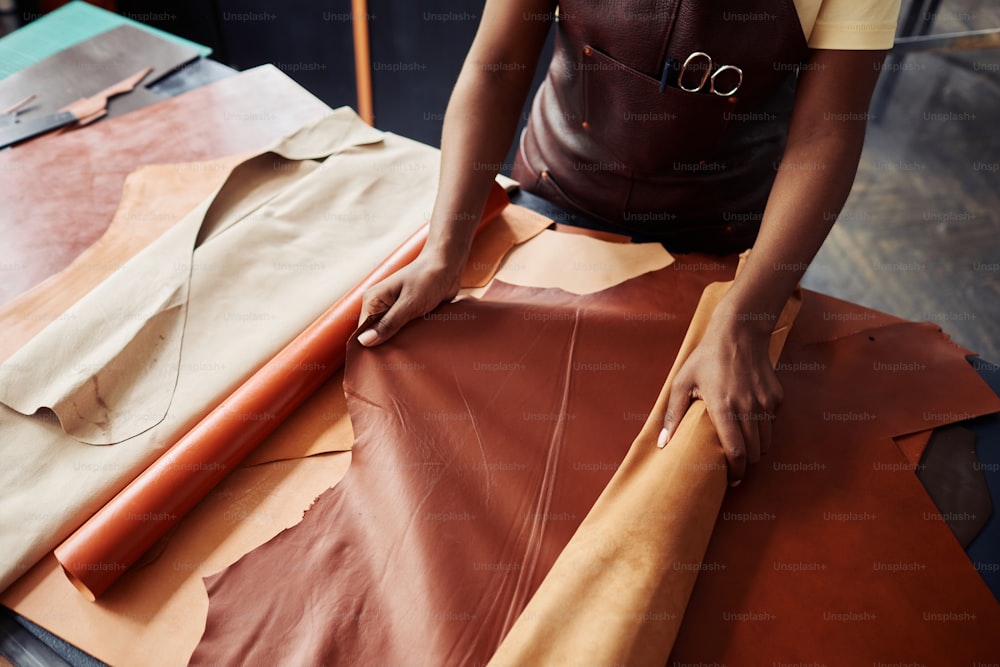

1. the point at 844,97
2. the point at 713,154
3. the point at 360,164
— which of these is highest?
the point at 844,97

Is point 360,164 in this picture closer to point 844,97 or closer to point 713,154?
point 713,154

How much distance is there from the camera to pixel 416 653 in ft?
2.99

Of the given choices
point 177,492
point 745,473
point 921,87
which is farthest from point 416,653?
point 921,87

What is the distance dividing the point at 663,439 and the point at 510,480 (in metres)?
0.26

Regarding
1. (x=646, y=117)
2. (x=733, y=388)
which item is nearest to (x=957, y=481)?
(x=733, y=388)

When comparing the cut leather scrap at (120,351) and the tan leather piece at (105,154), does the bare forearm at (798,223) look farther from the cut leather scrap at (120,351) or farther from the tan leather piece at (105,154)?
the tan leather piece at (105,154)

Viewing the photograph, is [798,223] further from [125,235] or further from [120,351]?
[125,235]

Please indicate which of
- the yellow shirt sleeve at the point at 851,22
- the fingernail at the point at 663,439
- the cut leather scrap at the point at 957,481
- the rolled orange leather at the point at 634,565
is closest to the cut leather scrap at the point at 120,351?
the rolled orange leather at the point at 634,565

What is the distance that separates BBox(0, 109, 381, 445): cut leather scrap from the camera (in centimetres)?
116

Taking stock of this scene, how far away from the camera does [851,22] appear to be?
3.77ft

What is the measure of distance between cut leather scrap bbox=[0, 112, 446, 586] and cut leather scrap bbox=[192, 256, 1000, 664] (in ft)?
0.81

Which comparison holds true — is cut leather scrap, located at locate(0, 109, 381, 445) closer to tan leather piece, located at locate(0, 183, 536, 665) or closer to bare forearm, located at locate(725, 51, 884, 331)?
tan leather piece, located at locate(0, 183, 536, 665)

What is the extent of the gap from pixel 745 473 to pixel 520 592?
1.44 ft

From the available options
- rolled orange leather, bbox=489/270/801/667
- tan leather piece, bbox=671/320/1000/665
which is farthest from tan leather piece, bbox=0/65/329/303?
tan leather piece, bbox=671/320/1000/665
